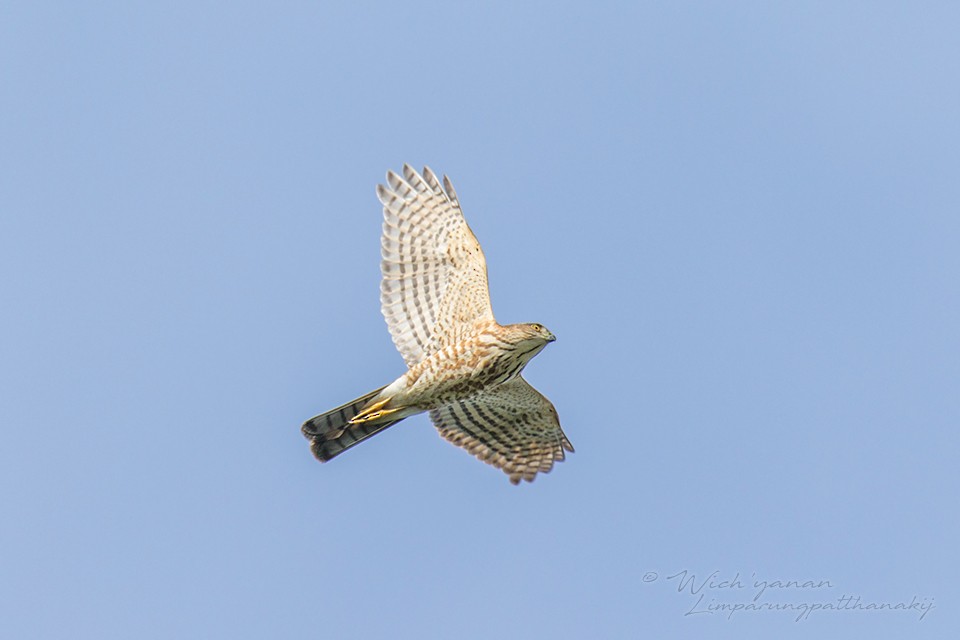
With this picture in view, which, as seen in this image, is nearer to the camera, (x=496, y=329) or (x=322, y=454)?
(x=496, y=329)

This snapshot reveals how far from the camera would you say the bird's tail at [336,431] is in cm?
1297

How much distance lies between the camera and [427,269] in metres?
13.2

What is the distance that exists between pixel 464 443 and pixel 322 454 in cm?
156

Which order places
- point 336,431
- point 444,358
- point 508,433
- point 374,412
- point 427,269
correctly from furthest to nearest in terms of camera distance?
1. point 508,433
2. point 427,269
3. point 336,431
4. point 374,412
5. point 444,358

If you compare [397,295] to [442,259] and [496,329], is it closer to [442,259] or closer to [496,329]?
[442,259]

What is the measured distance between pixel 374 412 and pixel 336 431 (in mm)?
547

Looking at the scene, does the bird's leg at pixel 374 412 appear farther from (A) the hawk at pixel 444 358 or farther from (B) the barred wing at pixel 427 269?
(B) the barred wing at pixel 427 269

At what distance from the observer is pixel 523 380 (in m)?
12.8

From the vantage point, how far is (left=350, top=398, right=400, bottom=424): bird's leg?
41.9 feet

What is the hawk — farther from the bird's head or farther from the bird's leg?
the bird's head

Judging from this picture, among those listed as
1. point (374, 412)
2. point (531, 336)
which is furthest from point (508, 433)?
point (531, 336)

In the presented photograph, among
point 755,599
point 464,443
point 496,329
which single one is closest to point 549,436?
point 464,443

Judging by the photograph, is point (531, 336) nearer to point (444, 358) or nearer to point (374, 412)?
point (444, 358)

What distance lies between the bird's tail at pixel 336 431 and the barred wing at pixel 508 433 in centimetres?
77
